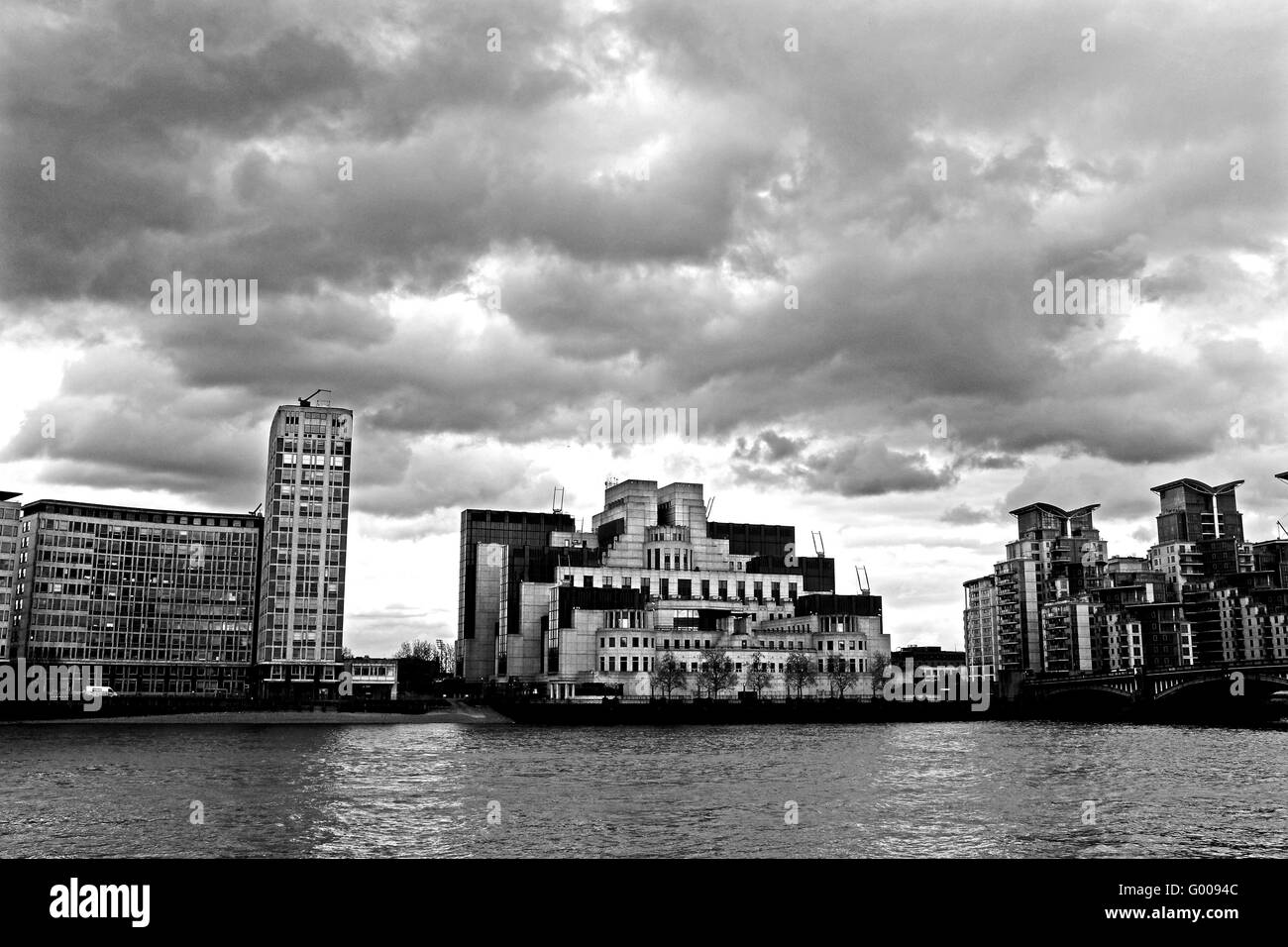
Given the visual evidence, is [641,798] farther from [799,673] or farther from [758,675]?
[799,673]

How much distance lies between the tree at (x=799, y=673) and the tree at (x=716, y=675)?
10.6 meters

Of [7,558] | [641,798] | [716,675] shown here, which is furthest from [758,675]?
[641,798]

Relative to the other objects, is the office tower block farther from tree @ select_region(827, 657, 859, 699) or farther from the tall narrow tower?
tree @ select_region(827, 657, 859, 699)

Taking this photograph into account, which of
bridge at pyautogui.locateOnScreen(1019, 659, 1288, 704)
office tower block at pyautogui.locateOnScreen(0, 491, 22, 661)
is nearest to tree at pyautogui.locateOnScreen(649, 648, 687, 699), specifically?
bridge at pyautogui.locateOnScreen(1019, 659, 1288, 704)

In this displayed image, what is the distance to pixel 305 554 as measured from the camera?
19362 centimetres

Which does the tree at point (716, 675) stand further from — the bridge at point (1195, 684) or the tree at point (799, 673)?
the bridge at point (1195, 684)

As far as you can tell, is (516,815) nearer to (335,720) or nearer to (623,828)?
(623,828)

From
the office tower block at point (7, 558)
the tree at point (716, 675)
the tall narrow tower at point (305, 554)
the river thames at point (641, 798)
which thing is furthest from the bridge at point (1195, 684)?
the office tower block at point (7, 558)

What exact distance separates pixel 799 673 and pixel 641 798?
137 m

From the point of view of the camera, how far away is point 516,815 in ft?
172

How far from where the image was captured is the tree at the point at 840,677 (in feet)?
644
